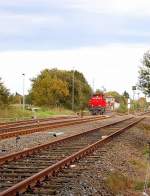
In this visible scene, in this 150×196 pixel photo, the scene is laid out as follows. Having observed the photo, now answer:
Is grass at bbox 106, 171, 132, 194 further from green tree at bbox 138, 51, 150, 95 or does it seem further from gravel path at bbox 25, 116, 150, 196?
green tree at bbox 138, 51, 150, 95

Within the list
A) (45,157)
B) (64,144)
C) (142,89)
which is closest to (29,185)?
(45,157)

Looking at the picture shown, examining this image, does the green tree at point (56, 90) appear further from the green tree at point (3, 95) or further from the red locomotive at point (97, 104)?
the green tree at point (3, 95)

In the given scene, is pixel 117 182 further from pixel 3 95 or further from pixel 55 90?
pixel 55 90

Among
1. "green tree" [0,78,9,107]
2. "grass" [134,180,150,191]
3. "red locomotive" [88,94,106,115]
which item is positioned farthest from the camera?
"red locomotive" [88,94,106,115]

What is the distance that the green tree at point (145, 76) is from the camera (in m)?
31.5

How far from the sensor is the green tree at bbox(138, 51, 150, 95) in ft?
103

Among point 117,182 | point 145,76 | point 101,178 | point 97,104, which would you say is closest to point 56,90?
point 97,104

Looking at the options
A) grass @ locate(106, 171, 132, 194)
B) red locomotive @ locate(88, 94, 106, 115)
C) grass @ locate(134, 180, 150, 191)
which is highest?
red locomotive @ locate(88, 94, 106, 115)

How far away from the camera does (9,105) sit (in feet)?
201

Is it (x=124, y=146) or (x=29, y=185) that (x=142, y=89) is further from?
(x=29, y=185)

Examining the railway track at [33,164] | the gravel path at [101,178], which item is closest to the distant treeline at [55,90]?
the railway track at [33,164]

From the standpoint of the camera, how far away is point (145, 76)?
32312mm

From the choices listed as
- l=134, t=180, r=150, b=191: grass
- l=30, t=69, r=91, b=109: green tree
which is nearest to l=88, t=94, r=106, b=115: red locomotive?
l=30, t=69, r=91, b=109: green tree

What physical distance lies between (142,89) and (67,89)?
69.3 meters
